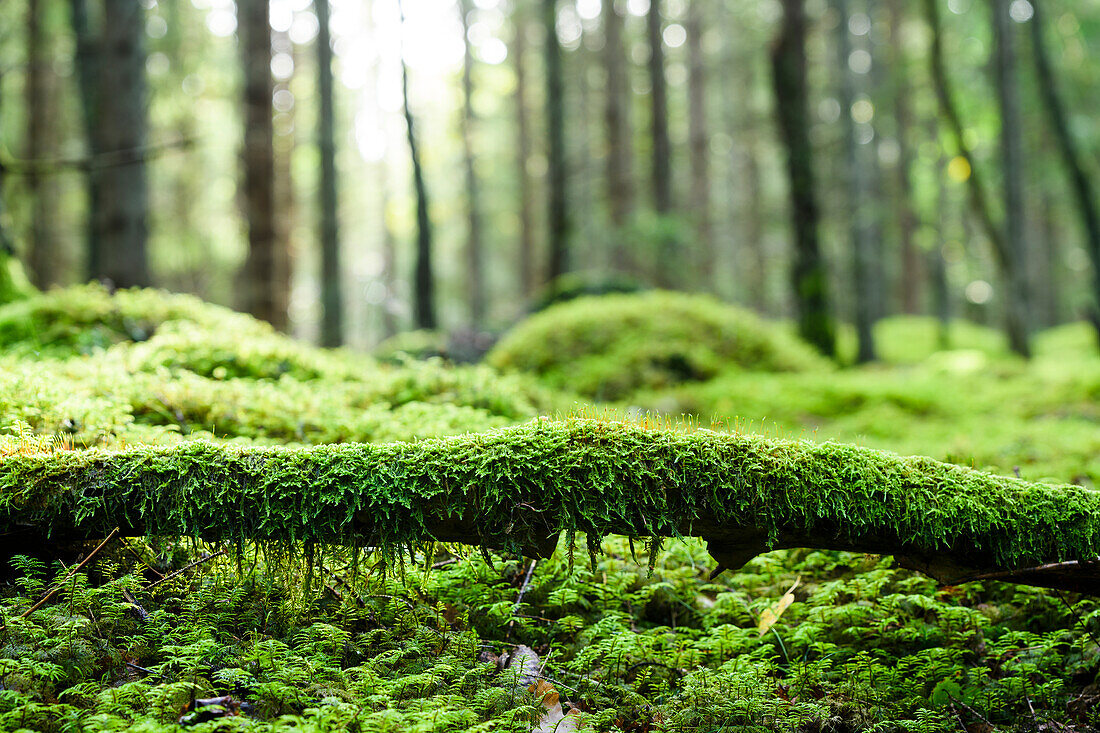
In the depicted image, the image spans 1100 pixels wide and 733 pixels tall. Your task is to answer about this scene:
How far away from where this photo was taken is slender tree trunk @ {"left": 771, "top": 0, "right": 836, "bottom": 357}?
37.3ft

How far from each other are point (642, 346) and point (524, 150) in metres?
21.2

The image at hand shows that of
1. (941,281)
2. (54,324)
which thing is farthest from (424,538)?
(941,281)

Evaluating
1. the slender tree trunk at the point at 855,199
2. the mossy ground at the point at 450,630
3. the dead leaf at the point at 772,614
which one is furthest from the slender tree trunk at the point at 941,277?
the dead leaf at the point at 772,614

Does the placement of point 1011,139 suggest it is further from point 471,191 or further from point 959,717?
point 471,191

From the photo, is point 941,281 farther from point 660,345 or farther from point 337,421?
point 337,421

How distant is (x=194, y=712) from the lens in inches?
78.0

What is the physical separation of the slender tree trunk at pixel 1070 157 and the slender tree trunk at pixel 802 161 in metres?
4.04

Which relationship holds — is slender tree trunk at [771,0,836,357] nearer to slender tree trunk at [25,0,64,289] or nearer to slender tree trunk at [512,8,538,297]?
slender tree trunk at [25,0,64,289]

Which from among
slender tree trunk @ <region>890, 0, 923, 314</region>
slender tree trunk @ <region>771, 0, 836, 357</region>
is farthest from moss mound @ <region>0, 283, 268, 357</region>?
slender tree trunk @ <region>890, 0, 923, 314</region>

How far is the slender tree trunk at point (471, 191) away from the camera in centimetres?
2592

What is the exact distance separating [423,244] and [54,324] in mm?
9277

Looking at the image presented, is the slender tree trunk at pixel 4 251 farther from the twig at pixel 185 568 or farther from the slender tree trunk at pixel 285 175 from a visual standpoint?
the slender tree trunk at pixel 285 175

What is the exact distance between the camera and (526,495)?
8.25 ft

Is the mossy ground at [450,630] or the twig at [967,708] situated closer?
the mossy ground at [450,630]
